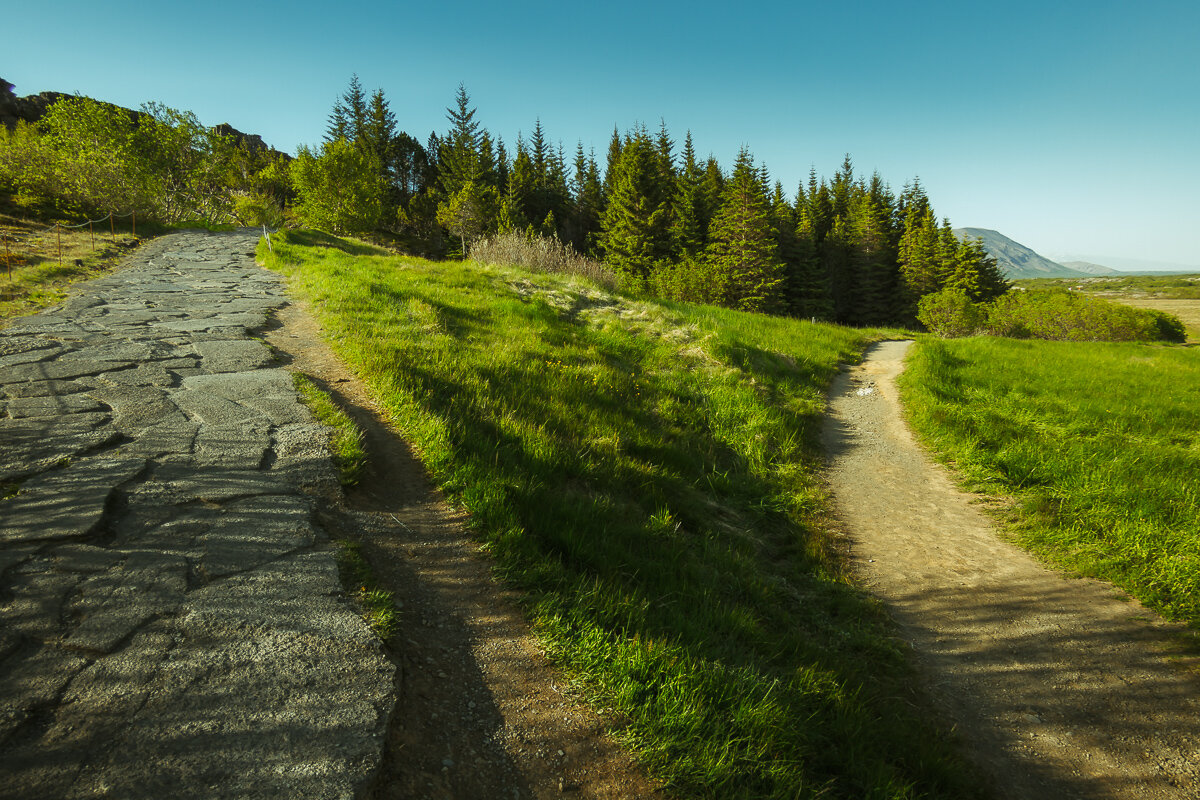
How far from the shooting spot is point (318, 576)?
2.41 meters

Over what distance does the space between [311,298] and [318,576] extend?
25.2 feet

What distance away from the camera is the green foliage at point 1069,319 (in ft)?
87.6

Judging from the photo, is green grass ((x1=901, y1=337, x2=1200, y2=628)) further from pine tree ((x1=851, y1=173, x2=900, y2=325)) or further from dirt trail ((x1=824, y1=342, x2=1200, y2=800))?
pine tree ((x1=851, y1=173, x2=900, y2=325))

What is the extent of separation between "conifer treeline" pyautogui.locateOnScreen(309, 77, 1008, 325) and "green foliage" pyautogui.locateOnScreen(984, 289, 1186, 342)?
14.9 m

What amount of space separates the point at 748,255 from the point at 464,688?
4195 centimetres

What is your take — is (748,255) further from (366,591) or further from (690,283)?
(366,591)

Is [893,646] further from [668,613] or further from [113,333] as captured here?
[113,333]

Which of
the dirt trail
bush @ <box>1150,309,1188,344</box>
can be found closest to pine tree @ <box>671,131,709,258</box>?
bush @ <box>1150,309,1188,344</box>

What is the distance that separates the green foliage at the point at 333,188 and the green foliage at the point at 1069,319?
40.3 m

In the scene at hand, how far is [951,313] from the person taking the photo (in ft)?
122

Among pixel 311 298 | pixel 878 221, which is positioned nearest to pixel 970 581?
pixel 311 298

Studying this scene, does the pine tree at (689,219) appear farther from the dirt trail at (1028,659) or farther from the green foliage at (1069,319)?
the dirt trail at (1028,659)

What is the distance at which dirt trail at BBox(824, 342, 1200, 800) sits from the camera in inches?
103

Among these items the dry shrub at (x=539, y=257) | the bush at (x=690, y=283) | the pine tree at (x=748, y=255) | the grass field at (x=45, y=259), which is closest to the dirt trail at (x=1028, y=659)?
the grass field at (x=45, y=259)
